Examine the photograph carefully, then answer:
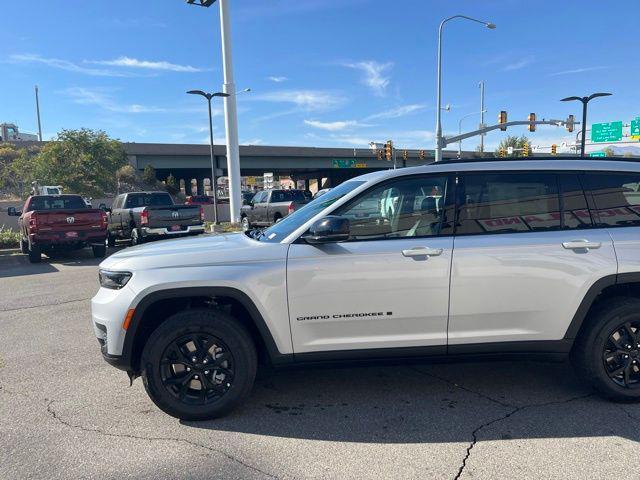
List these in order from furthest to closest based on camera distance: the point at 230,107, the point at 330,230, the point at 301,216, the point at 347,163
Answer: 1. the point at 347,163
2. the point at 230,107
3. the point at 301,216
4. the point at 330,230

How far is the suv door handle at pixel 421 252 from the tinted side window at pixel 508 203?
0.27 m

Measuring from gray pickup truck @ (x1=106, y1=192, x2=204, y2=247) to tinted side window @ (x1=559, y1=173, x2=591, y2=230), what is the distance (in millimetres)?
12415

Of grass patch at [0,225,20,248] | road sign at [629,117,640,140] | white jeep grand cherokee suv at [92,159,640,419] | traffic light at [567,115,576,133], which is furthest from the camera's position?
road sign at [629,117,640,140]

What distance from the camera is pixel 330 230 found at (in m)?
3.22

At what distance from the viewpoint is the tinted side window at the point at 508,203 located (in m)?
3.55

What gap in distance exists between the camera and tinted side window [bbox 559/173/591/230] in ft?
11.8

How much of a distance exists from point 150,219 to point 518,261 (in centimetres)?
1244

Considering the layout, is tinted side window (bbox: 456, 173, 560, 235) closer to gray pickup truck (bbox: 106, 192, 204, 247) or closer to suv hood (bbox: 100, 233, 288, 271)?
suv hood (bbox: 100, 233, 288, 271)

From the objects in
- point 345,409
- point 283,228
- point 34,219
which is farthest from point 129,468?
point 34,219

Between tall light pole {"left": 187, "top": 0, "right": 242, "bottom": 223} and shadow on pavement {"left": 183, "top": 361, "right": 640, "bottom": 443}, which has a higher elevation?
tall light pole {"left": 187, "top": 0, "right": 242, "bottom": 223}

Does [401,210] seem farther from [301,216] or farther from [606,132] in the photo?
[606,132]

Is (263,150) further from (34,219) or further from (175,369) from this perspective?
(175,369)

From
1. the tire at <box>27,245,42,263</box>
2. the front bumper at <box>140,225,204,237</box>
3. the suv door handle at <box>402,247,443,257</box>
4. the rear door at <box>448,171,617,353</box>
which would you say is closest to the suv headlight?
the suv door handle at <box>402,247,443,257</box>

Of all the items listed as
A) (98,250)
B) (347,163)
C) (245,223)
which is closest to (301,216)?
(98,250)
